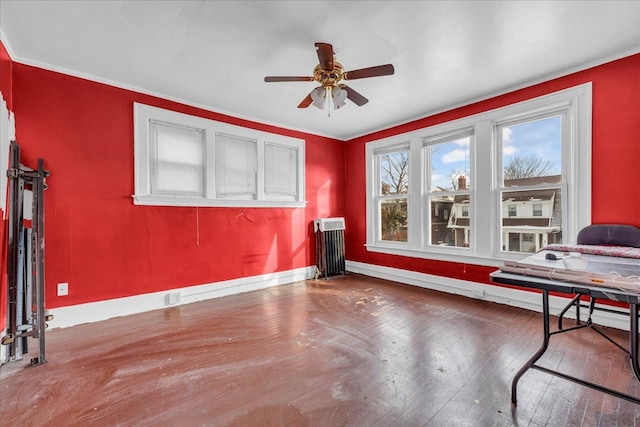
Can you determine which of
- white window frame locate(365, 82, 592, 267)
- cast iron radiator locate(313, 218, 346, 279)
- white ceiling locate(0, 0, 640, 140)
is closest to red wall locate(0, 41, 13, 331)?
white ceiling locate(0, 0, 640, 140)

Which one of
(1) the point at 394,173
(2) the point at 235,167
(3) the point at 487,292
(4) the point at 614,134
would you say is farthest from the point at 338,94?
(3) the point at 487,292

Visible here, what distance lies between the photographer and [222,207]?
12.8 ft

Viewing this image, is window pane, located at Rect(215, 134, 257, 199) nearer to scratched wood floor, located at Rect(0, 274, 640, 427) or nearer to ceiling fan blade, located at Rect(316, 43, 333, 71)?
scratched wood floor, located at Rect(0, 274, 640, 427)

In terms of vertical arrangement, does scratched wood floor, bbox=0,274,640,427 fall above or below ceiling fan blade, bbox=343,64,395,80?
below

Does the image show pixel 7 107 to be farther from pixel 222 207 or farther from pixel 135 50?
pixel 222 207

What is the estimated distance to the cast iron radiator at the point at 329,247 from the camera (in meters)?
4.91

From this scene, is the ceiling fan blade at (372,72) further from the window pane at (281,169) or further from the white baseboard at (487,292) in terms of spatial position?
the white baseboard at (487,292)

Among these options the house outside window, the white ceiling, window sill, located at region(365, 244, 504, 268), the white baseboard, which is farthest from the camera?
window sill, located at region(365, 244, 504, 268)

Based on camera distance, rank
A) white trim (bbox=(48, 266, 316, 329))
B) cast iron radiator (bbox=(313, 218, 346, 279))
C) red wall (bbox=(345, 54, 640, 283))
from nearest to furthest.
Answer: red wall (bbox=(345, 54, 640, 283)) < white trim (bbox=(48, 266, 316, 329)) < cast iron radiator (bbox=(313, 218, 346, 279))

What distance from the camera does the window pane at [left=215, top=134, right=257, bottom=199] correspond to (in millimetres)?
3926

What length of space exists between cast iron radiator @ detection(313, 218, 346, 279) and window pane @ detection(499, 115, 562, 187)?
2.70 m

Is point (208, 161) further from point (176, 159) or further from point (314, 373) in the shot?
point (314, 373)

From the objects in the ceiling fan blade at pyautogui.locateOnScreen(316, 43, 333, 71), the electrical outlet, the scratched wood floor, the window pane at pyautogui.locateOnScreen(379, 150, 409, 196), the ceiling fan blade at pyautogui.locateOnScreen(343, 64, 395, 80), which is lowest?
the scratched wood floor

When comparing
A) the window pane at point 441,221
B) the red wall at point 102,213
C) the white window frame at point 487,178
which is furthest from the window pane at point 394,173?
the red wall at point 102,213
